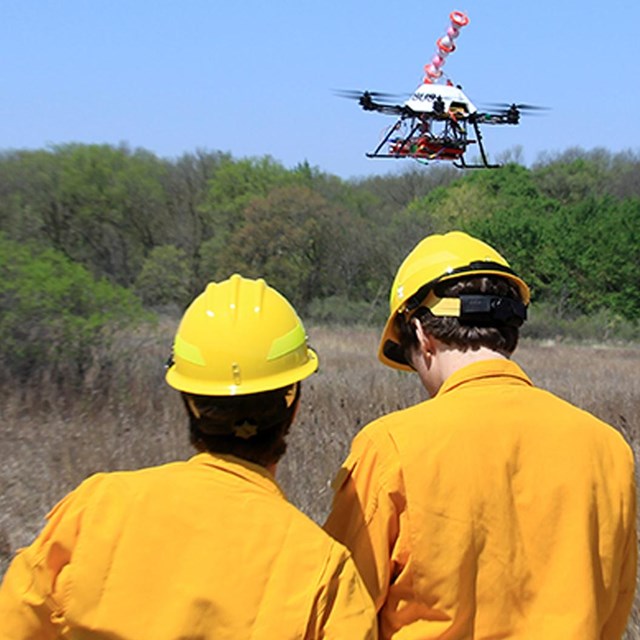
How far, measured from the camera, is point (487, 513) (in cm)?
167

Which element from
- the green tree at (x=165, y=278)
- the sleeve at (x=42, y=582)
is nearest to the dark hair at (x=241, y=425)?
the sleeve at (x=42, y=582)

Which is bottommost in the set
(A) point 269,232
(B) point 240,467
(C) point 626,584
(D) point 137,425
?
(A) point 269,232

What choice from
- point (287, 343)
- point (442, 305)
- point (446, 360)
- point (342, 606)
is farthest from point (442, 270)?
point (342, 606)

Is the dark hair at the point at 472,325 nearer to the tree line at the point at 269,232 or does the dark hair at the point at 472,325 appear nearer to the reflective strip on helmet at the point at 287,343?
the reflective strip on helmet at the point at 287,343

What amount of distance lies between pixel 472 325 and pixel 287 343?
391 mm

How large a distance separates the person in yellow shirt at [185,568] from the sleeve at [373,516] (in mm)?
136

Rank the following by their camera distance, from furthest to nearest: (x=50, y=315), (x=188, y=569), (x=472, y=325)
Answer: (x=50, y=315) → (x=472, y=325) → (x=188, y=569)

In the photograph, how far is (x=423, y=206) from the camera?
4400 centimetres

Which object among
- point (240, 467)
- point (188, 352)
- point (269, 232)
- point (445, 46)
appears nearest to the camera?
point (240, 467)

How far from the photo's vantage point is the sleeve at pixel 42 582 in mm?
1528

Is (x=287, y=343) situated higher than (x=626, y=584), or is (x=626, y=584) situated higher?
(x=287, y=343)

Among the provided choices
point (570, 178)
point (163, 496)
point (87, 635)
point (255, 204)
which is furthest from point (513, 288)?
point (570, 178)

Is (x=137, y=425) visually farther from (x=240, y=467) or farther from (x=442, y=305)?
(x=240, y=467)

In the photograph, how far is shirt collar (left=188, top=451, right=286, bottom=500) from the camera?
1.61 meters
